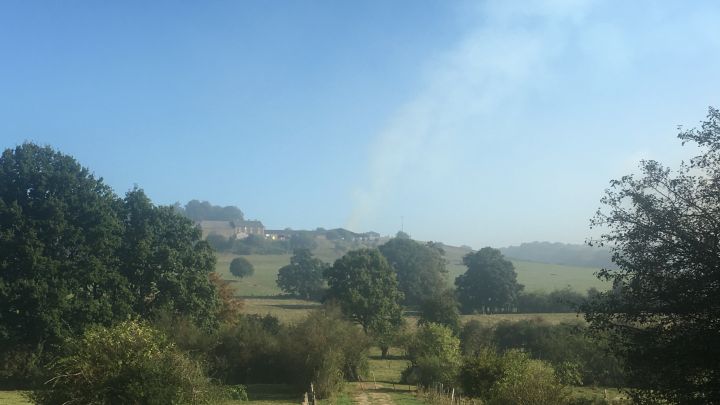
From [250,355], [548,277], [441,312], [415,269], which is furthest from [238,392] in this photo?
[548,277]

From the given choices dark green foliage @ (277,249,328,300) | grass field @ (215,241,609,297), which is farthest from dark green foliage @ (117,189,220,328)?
dark green foliage @ (277,249,328,300)

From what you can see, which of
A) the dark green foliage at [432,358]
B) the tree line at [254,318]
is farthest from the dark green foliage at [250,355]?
the dark green foliage at [432,358]

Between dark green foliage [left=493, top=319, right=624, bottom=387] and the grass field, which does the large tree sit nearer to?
dark green foliage [left=493, top=319, right=624, bottom=387]

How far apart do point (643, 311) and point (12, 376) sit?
36100mm

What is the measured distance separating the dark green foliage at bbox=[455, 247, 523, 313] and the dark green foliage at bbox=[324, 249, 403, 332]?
2864 cm

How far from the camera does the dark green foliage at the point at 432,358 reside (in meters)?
37.2

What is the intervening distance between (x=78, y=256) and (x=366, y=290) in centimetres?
2907

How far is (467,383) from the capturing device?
1016 inches

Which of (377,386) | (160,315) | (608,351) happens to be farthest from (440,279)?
(608,351)

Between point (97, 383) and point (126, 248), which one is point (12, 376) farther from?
point (97, 383)

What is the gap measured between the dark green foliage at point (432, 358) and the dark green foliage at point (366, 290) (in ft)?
35.6

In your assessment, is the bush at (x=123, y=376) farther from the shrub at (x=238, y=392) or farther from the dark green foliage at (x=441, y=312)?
the dark green foliage at (x=441, y=312)

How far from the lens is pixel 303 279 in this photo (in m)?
94.1

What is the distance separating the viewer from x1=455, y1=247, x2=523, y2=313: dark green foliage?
82562 millimetres
